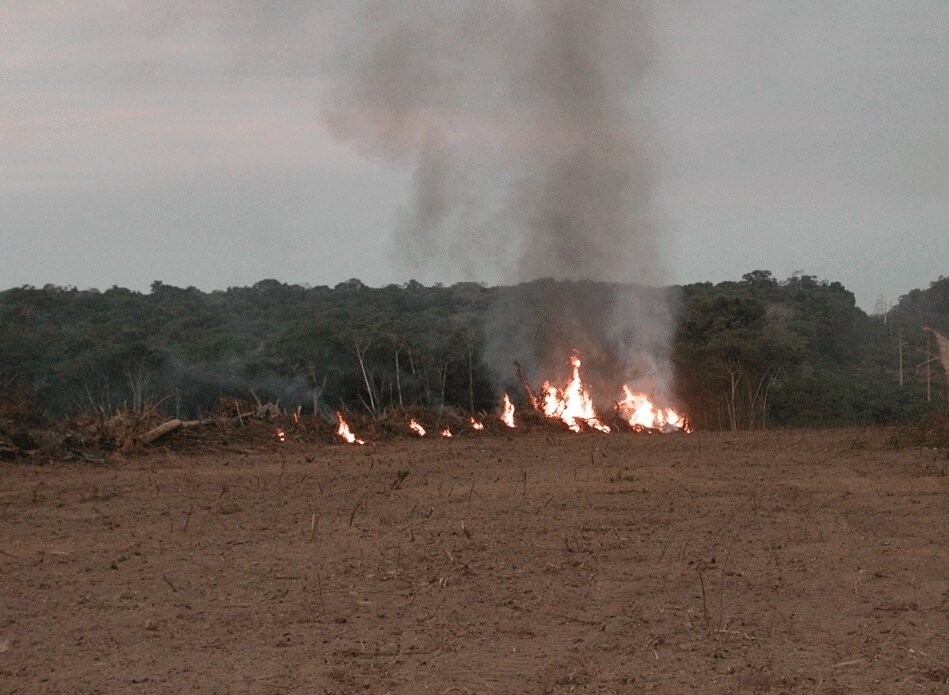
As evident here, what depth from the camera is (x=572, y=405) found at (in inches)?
901

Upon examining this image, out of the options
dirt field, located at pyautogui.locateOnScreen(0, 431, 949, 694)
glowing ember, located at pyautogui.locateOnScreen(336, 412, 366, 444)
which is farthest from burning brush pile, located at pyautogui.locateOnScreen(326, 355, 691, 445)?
dirt field, located at pyautogui.locateOnScreen(0, 431, 949, 694)

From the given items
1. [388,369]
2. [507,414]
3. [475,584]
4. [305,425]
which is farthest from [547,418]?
[475,584]

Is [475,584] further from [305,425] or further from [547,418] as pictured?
[547,418]

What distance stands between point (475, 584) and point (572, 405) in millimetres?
15685

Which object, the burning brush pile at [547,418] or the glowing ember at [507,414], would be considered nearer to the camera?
the burning brush pile at [547,418]

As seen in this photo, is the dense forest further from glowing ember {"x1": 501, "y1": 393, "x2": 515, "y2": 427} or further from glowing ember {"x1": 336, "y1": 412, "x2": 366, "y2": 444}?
glowing ember {"x1": 336, "y1": 412, "x2": 366, "y2": 444}

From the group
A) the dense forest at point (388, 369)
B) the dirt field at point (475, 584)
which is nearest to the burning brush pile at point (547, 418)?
the dense forest at point (388, 369)

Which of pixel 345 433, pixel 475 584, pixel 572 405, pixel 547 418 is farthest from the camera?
pixel 572 405

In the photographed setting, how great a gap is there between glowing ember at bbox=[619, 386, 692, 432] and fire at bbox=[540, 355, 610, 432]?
0.83 meters

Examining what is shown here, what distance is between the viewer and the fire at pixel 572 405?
2239 centimetres

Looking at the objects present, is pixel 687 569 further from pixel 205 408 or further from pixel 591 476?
pixel 205 408

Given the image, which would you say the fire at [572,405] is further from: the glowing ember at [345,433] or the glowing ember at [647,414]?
the glowing ember at [345,433]

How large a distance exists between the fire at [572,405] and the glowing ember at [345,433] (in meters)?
4.66

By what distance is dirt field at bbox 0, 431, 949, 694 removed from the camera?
5586mm
